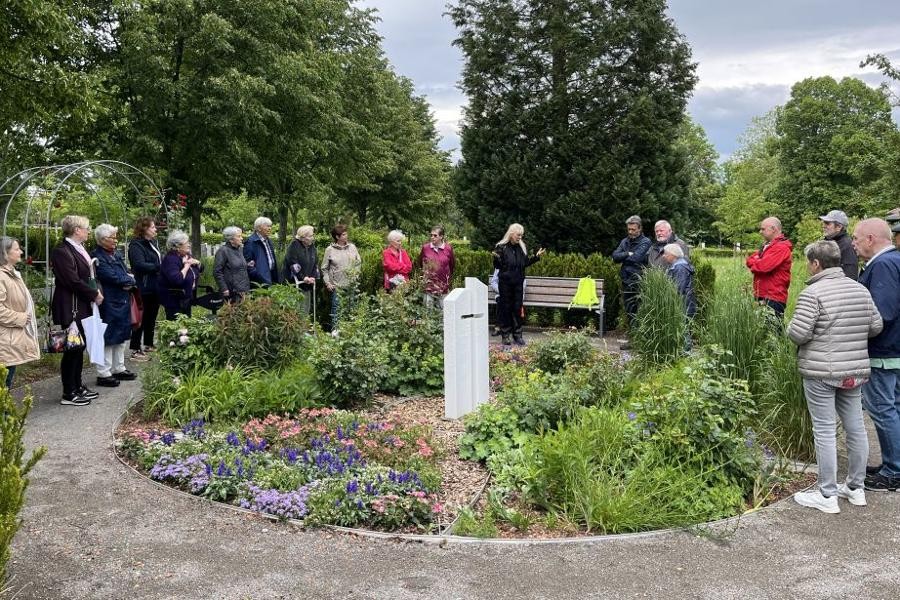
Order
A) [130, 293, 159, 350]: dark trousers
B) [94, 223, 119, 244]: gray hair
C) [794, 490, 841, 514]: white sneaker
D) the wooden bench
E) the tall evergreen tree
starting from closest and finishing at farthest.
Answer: [794, 490, 841, 514]: white sneaker < [94, 223, 119, 244]: gray hair < [130, 293, 159, 350]: dark trousers < the wooden bench < the tall evergreen tree

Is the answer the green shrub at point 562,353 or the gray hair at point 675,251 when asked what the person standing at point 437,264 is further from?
the gray hair at point 675,251

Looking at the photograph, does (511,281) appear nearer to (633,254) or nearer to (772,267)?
(633,254)

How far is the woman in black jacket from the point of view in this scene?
32.8ft

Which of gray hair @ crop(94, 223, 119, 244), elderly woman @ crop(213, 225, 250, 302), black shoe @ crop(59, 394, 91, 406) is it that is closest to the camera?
black shoe @ crop(59, 394, 91, 406)

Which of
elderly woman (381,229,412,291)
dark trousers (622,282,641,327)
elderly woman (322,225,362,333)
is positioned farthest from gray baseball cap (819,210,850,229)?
elderly woman (322,225,362,333)

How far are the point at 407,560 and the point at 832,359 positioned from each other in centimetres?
298

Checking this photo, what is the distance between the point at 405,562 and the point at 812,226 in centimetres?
2891

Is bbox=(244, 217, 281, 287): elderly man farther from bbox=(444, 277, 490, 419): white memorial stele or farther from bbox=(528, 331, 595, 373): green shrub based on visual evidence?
bbox=(528, 331, 595, 373): green shrub


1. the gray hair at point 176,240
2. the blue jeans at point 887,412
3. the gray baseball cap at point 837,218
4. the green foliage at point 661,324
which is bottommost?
the blue jeans at point 887,412

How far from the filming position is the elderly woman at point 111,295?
7.64 meters

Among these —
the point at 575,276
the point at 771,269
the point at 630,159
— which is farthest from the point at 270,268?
the point at 630,159

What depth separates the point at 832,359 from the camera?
174 inches

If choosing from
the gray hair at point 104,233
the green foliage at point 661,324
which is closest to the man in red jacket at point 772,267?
the green foliage at point 661,324

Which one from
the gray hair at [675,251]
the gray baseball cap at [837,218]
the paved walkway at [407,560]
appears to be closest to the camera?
the paved walkway at [407,560]
